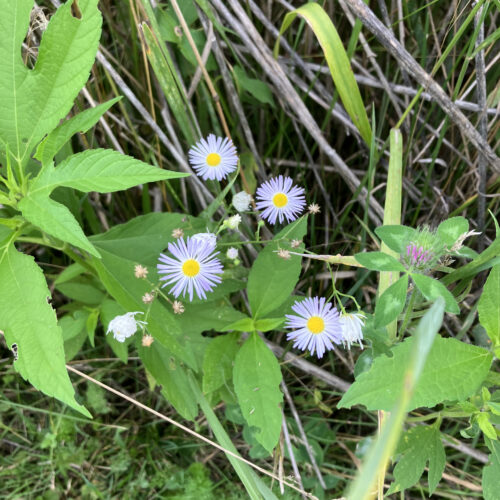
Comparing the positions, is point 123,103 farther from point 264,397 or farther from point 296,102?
point 264,397

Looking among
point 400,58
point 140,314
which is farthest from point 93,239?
point 400,58

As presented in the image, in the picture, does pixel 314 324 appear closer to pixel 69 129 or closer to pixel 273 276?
pixel 273 276

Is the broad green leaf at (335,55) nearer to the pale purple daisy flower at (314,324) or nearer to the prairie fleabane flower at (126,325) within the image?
the pale purple daisy flower at (314,324)

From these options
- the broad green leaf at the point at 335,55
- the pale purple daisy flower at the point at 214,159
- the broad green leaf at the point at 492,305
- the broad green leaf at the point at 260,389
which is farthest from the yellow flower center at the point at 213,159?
the broad green leaf at the point at 492,305

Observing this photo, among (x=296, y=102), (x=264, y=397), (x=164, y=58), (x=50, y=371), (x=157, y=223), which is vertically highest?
(x=296, y=102)

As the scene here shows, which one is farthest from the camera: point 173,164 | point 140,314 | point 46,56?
point 173,164

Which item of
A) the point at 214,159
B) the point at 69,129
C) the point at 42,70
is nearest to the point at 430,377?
the point at 214,159
